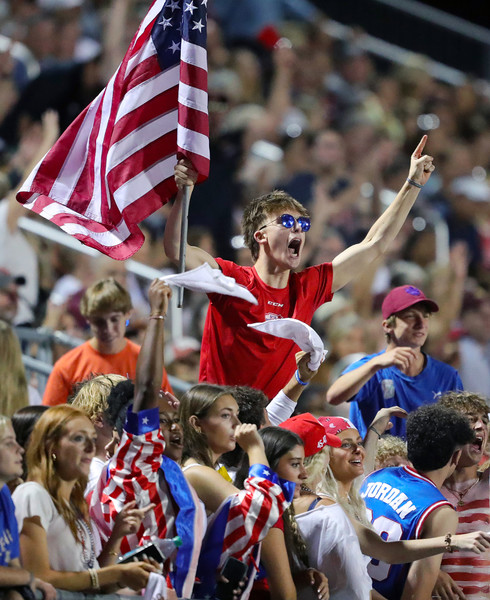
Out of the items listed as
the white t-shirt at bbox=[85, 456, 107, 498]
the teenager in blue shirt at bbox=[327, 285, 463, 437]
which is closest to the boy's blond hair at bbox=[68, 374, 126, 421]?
the white t-shirt at bbox=[85, 456, 107, 498]

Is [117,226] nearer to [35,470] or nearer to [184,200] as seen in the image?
[184,200]

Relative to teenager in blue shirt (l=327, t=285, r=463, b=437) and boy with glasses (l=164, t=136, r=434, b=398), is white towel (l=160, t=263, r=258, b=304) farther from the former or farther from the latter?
teenager in blue shirt (l=327, t=285, r=463, b=437)

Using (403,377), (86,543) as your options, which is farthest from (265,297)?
(86,543)

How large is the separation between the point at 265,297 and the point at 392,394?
0.97 metres

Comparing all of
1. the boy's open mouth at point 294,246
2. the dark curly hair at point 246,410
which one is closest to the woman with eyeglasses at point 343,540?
the dark curly hair at point 246,410

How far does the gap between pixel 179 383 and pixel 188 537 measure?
3556 mm

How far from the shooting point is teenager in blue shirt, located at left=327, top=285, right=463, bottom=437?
580 centimetres

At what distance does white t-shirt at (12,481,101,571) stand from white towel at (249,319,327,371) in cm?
132

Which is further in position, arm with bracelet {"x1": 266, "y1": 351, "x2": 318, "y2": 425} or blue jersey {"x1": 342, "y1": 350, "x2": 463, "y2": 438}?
blue jersey {"x1": 342, "y1": 350, "x2": 463, "y2": 438}

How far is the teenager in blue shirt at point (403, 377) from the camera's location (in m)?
5.80

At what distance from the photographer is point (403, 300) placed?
5.91 metres

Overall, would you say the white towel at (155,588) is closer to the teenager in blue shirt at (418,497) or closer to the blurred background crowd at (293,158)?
the teenager in blue shirt at (418,497)

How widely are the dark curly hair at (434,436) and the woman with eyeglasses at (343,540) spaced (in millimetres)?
304

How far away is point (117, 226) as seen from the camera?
17.0ft
